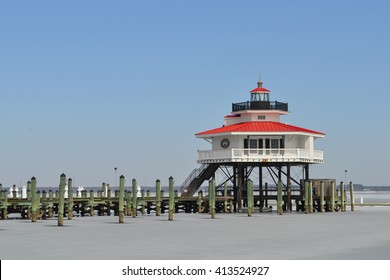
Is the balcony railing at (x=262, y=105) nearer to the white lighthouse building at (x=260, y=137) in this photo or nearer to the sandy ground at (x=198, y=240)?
the white lighthouse building at (x=260, y=137)

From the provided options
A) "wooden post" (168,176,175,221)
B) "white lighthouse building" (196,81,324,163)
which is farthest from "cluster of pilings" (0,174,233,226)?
"white lighthouse building" (196,81,324,163)

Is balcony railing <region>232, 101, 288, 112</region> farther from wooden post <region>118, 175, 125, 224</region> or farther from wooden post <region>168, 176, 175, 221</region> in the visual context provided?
wooden post <region>118, 175, 125, 224</region>

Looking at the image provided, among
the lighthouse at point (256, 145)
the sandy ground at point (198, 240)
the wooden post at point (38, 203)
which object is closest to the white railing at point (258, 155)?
the lighthouse at point (256, 145)

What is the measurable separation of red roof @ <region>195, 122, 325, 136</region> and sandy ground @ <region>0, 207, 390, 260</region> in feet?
41.0

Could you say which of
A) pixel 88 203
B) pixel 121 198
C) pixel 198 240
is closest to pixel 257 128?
pixel 88 203

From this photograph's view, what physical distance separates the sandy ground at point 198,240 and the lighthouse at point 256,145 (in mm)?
11359

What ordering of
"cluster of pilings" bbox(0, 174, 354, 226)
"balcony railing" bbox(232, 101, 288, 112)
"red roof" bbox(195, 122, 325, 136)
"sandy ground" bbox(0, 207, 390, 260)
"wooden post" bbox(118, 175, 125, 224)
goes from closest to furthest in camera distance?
"sandy ground" bbox(0, 207, 390, 260) < "wooden post" bbox(118, 175, 125, 224) < "cluster of pilings" bbox(0, 174, 354, 226) < "red roof" bbox(195, 122, 325, 136) < "balcony railing" bbox(232, 101, 288, 112)

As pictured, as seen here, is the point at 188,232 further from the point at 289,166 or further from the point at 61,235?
the point at 289,166

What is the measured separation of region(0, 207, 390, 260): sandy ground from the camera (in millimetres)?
30734

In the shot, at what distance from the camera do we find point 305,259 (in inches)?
1139

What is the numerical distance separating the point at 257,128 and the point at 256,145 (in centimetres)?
133

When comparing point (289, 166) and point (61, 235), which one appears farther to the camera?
point (289, 166)
